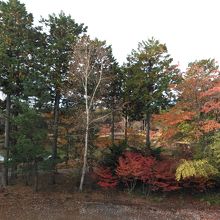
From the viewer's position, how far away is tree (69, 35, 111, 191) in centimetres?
2573

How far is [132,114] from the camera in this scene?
33.2 metres

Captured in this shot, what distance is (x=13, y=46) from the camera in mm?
25781

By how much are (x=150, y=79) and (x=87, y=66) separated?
7560 millimetres

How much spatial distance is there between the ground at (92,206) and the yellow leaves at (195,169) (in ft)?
8.37

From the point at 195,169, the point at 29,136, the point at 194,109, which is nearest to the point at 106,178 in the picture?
the point at 29,136

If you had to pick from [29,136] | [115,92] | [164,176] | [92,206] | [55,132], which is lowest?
[92,206]

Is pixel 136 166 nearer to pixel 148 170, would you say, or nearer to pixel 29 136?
pixel 148 170

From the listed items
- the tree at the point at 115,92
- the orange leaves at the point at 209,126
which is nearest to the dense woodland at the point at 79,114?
the orange leaves at the point at 209,126

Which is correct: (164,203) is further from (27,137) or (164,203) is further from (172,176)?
(27,137)

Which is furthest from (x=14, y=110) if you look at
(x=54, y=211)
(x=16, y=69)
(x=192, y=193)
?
(x=192, y=193)

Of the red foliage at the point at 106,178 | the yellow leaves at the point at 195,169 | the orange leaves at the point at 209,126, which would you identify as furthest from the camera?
the red foliage at the point at 106,178

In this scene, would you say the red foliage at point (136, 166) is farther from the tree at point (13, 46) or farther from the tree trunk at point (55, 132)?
the tree at point (13, 46)

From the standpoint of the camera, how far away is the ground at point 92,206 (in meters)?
21.5

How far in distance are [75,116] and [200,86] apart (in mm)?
10044
